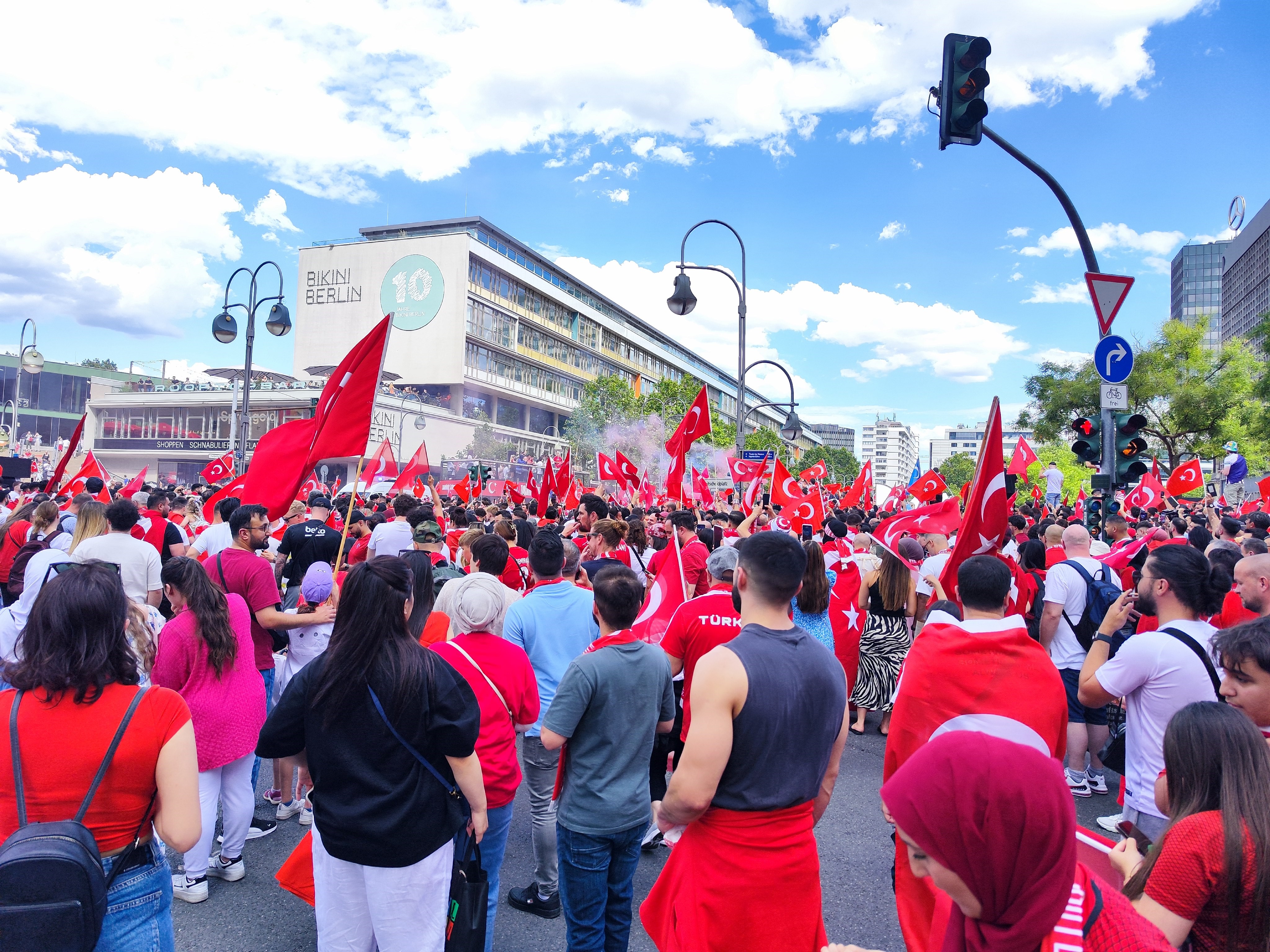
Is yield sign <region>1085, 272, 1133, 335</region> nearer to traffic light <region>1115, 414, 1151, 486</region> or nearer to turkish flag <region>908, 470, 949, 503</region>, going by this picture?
traffic light <region>1115, 414, 1151, 486</region>

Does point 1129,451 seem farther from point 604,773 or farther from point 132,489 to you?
point 132,489

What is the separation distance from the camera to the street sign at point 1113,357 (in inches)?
324

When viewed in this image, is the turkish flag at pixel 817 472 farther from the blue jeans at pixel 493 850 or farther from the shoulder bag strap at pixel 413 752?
the shoulder bag strap at pixel 413 752

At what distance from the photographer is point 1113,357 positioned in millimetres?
8266

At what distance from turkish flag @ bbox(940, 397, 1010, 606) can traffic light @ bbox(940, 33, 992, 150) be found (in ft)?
13.9

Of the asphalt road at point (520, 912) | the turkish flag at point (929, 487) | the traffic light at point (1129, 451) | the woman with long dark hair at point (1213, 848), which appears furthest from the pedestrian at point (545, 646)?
the turkish flag at point (929, 487)

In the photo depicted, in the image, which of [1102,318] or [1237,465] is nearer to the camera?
[1102,318]

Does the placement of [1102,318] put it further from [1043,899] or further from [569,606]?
[1043,899]

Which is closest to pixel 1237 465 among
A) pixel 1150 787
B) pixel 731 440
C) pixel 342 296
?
pixel 1150 787

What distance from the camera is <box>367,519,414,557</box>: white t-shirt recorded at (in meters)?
7.75

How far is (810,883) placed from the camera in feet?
9.11

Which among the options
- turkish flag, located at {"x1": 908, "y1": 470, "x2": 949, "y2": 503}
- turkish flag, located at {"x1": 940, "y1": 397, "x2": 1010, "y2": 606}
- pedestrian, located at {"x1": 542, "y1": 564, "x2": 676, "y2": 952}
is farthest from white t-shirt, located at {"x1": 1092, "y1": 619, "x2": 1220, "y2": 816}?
turkish flag, located at {"x1": 908, "y1": 470, "x2": 949, "y2": 503}

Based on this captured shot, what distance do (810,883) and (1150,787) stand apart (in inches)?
75.0

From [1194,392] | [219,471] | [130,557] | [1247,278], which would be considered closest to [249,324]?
[219,471]
